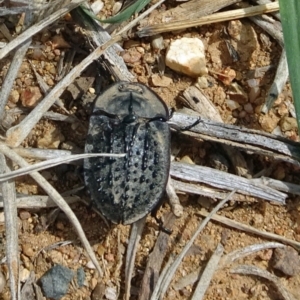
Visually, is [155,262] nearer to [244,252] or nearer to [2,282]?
[244,252]

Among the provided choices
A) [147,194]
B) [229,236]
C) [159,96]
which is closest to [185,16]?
[159,96]

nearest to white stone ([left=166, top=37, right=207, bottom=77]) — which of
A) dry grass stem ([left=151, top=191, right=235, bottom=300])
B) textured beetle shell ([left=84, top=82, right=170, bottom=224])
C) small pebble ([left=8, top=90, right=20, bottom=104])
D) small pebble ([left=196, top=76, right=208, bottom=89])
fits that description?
small pebble ([left=196, top=76, right=208, bottom=89])

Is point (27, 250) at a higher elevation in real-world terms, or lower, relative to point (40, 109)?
lower

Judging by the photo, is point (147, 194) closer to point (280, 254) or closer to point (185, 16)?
point (280, 254)

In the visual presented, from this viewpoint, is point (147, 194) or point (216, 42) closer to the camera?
point (147, 194)

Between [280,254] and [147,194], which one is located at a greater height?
[147,194]

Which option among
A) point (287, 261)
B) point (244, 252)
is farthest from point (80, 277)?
point (287, 261)

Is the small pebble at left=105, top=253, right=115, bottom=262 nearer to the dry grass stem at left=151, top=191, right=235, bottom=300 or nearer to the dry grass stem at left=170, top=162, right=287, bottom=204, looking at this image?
the dry grass stem at left=151, top=191, right=235, bottom=300
